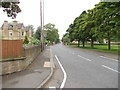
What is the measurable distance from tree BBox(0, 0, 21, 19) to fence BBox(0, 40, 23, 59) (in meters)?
2.70

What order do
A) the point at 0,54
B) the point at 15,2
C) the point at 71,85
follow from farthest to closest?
the point at 15,2 < the point at 0,54 < the point at 71,85

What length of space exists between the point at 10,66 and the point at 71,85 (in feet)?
12.6

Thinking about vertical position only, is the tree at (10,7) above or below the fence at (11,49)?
above

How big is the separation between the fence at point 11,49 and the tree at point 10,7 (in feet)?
8.85

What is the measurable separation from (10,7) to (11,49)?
3.41m

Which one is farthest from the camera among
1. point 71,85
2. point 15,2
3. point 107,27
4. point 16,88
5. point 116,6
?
point 107,27

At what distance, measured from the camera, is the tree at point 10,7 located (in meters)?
6.50

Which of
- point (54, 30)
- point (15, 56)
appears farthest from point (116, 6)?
point (54, 30)

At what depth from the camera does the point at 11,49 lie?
589 centimetres

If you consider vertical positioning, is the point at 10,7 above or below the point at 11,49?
above

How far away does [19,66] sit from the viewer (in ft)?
19.5

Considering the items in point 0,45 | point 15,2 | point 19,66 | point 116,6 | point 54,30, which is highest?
point 54,30

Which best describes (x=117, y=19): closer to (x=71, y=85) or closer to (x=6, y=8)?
(x=71, y=85)

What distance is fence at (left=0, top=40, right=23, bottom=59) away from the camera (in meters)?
5.55
